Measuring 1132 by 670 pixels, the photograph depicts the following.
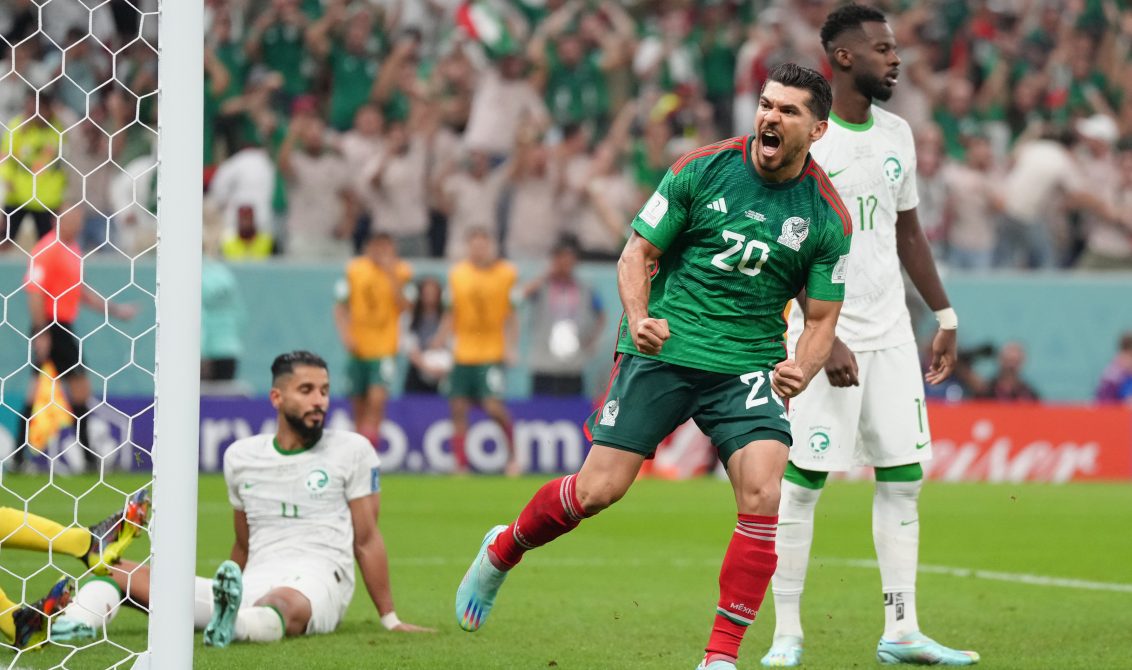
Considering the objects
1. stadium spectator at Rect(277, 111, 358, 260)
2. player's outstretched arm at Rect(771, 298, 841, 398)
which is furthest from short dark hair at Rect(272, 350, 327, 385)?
stadium spectator at Rect(277, 111, 358, 260)

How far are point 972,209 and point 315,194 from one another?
722cm

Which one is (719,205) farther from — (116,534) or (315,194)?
(315,194)

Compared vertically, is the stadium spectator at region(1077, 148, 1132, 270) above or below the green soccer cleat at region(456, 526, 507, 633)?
above

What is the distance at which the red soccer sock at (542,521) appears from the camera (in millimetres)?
5867

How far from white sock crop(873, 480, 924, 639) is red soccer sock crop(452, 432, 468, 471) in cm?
979

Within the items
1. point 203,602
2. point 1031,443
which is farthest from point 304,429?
point 1031,443

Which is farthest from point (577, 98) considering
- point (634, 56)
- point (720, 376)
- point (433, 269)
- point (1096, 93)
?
point (720, 376)

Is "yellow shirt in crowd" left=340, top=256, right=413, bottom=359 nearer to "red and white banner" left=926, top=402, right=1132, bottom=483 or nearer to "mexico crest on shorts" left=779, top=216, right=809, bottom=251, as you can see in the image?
"red and white banner" left=926, top=402, right=1132, bottom=483

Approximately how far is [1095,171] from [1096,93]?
6.68 ft

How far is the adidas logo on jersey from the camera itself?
5.72m

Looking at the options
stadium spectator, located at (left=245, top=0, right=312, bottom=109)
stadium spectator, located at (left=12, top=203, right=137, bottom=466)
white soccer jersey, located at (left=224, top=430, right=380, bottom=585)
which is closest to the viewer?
white soccer jersey, located at (left=224, top=430, right=380, bottom=585)

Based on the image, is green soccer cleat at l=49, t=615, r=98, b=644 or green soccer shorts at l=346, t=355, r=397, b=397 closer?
green soccer cleat at l=49, t=615, r=98, b=644

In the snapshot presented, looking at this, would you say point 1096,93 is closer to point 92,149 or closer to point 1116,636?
point 92,149

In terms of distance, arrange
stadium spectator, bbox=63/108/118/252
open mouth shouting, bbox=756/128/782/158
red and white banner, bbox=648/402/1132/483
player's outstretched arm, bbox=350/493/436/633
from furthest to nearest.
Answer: red and white banner, bbox=648/402/1132/483 → stadium spectator, bbox=63/108/118/252 → player's outstretched arm, bbox=350/493/436/633 → open mouth shouting, bbox=756/128/782/158
